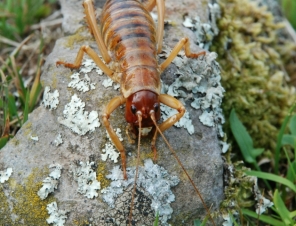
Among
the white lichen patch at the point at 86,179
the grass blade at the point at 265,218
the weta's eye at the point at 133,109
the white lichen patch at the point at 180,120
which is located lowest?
the grass blade at the point at 265,218

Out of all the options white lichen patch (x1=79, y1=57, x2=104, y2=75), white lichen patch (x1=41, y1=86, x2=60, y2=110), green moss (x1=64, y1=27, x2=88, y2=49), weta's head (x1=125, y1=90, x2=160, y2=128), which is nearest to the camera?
weta's head (x1=125, y1=90, x2=160, y2=128)

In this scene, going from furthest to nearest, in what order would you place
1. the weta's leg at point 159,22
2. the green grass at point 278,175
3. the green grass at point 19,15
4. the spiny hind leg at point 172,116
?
the green grass at point 19,15 → the weta's leg at point 159,22 → the green grass at point 278,175 → the spiny hind leg at point 172,116

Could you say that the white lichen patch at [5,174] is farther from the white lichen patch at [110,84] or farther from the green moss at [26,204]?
the white lichen patch at [110,84]

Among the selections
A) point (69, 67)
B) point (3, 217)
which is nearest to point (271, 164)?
point (69, 67)

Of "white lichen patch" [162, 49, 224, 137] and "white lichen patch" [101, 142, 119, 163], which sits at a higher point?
"white lichen patch" [162, 49, 224, 137]

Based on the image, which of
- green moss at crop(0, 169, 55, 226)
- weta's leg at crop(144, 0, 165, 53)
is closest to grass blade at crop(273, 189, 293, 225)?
weta's leg at crop(144, 0, 165, 53)

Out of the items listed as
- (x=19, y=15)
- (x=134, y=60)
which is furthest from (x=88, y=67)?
(x=19, y=15)

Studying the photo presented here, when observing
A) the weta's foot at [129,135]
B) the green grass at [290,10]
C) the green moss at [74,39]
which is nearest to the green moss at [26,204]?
the weta's foot at [129,135]

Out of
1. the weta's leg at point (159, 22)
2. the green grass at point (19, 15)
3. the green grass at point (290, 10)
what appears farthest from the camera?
the green grass at point (290, 10)

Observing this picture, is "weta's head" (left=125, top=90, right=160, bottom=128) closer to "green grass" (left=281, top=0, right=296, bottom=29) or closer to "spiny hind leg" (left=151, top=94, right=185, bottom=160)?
"spiny hind leg" (left=151, top=94, right=185, bottom=160)
